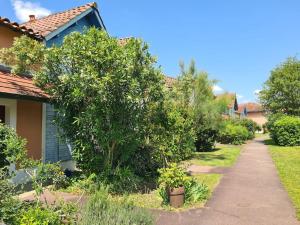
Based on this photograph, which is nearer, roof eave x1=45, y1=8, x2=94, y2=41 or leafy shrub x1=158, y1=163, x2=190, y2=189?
leafy shrub x1=158, y1=163, x2=190, y2=189

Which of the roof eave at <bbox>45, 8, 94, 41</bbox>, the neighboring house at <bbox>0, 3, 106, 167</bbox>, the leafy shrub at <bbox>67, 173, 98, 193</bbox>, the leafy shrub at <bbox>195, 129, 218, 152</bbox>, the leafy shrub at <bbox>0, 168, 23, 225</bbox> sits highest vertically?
the roof eave at <bbox>45, 8, 94, 41</bbox>

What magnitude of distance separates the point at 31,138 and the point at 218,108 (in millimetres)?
11655

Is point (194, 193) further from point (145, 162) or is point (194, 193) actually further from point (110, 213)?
point (110, 213)

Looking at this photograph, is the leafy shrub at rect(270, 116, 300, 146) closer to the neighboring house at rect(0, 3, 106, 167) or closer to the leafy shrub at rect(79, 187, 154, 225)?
the neighboring house at rect(0, 3, 106, 167)

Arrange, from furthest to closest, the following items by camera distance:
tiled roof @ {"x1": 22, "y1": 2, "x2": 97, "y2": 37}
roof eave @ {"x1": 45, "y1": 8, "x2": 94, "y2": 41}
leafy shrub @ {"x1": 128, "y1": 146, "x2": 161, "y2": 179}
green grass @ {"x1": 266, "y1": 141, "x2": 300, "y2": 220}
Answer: tiled roof @ {"x1": 22, "y1": 2, "x2": 97, "y2": 37}
roof eave @ {"x1": 45, "y1": 8, "x2": 94, "y2": 41}
leafy shrub @ {"x1": 128, "y1": 146, "x2": 161, "y2": 179}
green grass @ {"x1": 266, "y1": 141, "x2": 300, "y2": 220}

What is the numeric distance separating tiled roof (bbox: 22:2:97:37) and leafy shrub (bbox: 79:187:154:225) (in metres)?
8.61

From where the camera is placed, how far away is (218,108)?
20141mm

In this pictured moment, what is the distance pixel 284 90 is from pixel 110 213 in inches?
1148

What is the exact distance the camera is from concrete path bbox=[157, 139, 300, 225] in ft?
24.1

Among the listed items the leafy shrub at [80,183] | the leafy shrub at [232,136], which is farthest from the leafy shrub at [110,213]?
the leafy shrub at [232,136]

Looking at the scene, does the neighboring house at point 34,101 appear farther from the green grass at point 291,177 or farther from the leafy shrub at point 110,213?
the green grass at point 291,177

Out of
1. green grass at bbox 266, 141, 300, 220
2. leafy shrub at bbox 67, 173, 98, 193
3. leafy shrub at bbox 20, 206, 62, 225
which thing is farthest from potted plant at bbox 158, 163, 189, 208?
leafy shrub at bbox 20, 206, 62, 225

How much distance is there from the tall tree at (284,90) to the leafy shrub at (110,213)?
1124 inches

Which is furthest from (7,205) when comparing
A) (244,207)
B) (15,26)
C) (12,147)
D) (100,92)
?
(15,26)
